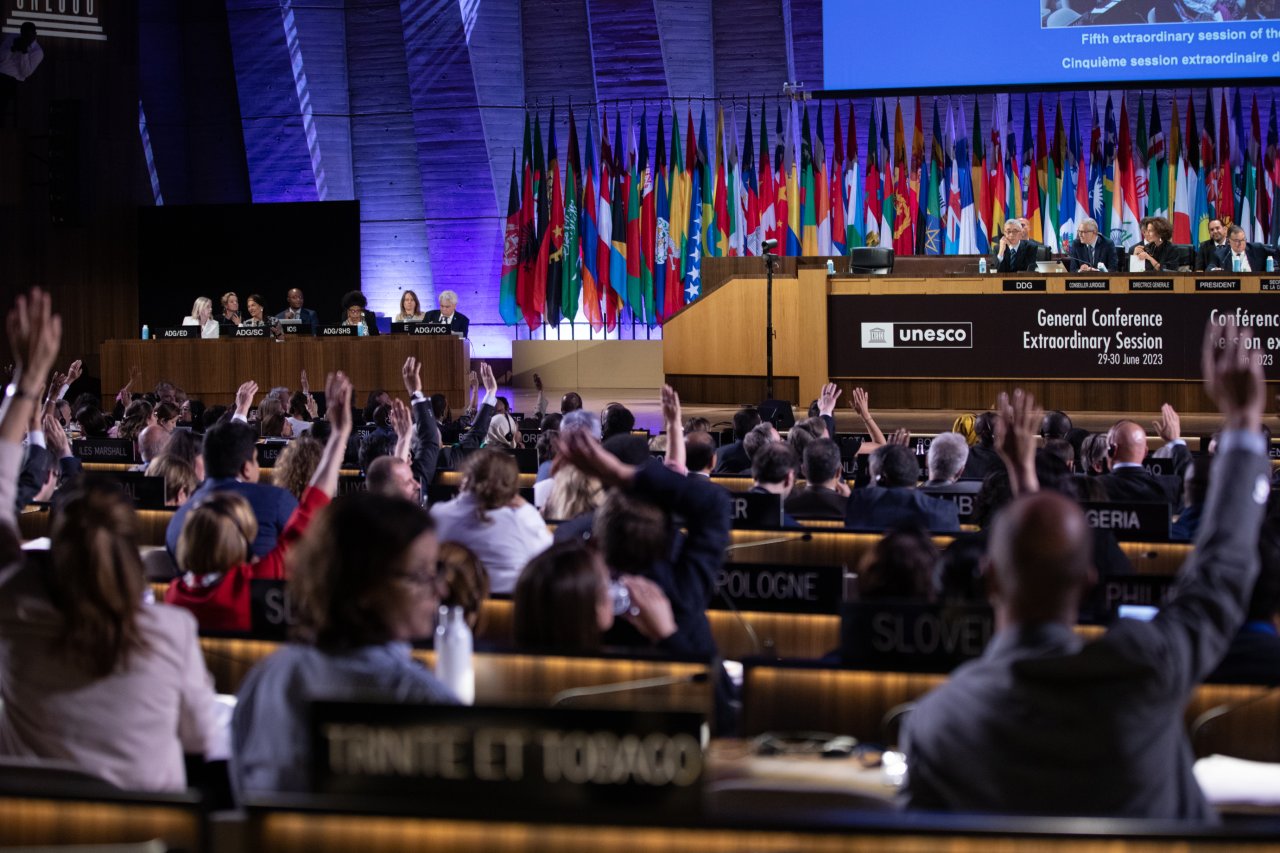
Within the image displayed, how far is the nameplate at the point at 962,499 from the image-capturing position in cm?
678

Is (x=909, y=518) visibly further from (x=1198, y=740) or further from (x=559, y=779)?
(x=559, y=779)

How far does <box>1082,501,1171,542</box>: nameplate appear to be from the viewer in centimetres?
575

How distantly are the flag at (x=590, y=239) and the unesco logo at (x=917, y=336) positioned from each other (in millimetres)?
A: 7333

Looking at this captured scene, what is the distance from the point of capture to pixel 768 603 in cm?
486

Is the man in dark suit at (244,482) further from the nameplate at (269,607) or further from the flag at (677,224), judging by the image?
the flag at (677,224)

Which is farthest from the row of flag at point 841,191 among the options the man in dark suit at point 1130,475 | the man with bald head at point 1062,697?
the man with bald head at point 1062,697

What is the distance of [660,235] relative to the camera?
20469mm

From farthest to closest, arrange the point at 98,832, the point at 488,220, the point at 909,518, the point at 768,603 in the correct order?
the point at 488,220 < the point at 909,518 < the point at 768,603 < the point at 98,832

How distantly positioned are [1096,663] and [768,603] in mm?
2613

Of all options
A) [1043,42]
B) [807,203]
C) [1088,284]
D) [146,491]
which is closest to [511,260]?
[807,203]

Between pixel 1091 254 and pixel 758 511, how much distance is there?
9096 mm

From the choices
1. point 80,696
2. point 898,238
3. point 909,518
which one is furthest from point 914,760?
point 898,238

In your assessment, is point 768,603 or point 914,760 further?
point 768,603

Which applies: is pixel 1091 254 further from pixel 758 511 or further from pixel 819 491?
pixel 758 511
